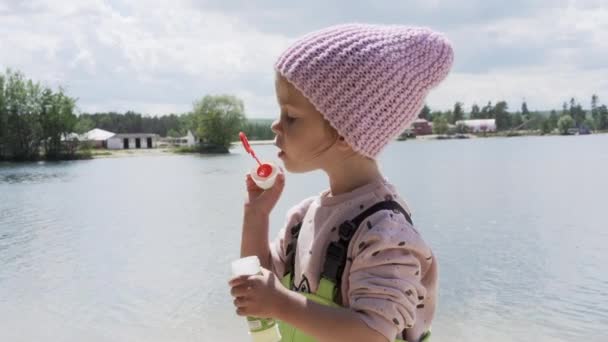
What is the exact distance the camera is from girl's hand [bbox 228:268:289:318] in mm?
1188

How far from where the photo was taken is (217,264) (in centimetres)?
762

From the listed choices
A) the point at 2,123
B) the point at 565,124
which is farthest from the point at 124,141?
the point at 565,124

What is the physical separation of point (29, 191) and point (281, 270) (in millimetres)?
18605

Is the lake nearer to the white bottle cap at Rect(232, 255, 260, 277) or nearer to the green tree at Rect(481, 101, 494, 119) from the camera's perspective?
the white bottle cap at Rect(232, 255, 260, 277)

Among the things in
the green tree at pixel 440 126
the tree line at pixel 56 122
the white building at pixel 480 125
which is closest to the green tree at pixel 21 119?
the tree line at pixel 56 122

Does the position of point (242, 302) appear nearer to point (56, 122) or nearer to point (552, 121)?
point (56, 122)

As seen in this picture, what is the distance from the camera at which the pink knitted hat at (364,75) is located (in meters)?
1.33

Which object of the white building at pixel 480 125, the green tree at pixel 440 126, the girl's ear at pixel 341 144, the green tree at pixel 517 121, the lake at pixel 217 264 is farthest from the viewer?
the green tree at pixel 517 121

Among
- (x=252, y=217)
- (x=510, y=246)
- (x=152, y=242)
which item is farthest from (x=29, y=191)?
(x=252, y=217)

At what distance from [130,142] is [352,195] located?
7261 cm

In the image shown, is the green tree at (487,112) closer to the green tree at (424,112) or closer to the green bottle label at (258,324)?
the green tree at (424,112)

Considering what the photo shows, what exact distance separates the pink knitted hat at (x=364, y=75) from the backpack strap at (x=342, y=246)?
15 cm

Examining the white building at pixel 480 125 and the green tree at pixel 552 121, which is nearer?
the green tree at pixel 552 121

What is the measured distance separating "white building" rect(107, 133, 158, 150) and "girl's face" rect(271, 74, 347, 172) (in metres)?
70.4
